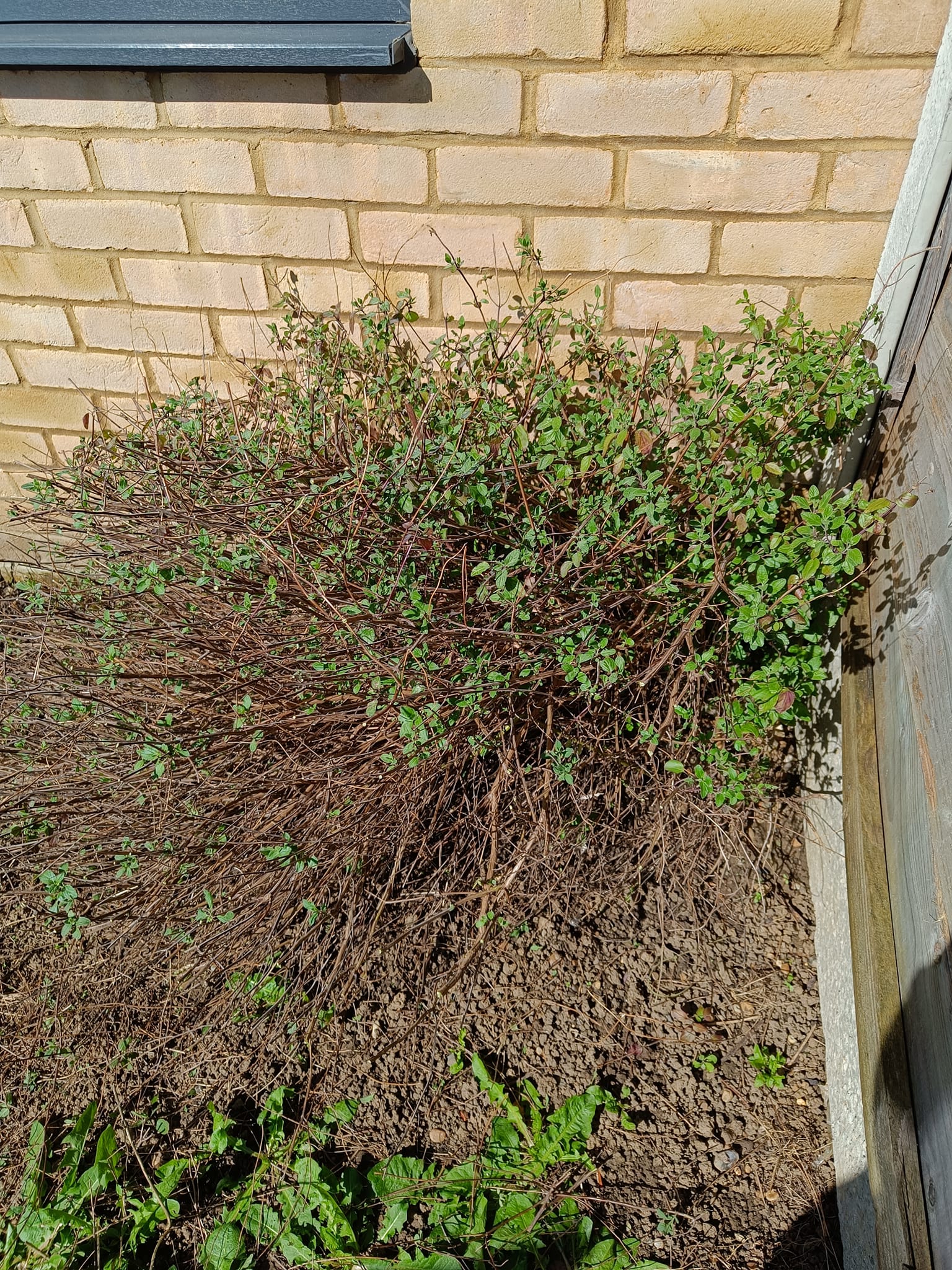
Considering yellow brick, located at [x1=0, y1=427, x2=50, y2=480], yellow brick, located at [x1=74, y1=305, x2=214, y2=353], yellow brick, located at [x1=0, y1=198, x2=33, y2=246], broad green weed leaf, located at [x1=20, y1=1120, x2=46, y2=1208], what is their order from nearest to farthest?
broad green weed leaf, located at [x1=20, y1=1120, x2=46, y2=1208] < yellow brick, located at [x1=0, y1=198, x2=33, y2=246] < yellow brick, located at [x1=74, y1=305, x2=214, y2=353] < yellow brick, located at [x1=0, y1=427, x2=50, y2=480]

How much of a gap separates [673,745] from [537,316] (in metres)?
1.09

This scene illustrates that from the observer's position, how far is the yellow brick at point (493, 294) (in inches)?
92.2

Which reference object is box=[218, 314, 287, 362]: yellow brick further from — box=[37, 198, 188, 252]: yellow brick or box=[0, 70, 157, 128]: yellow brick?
box=[0, 70, 157, 128]: yellow brick

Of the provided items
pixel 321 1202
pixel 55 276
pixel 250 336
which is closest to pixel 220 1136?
pixel 321 1202

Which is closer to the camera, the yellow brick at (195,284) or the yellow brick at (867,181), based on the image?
the yellow brick at (867,181)

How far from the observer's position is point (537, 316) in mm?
2115

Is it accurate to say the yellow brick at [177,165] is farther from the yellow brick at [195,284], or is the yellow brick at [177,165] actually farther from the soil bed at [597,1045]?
the soil bed at [597,1045]

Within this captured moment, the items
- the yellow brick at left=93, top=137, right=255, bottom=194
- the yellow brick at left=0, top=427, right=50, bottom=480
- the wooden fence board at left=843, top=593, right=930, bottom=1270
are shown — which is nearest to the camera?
the wooden fence board at left=843, top=593, right=930, bottom=1270

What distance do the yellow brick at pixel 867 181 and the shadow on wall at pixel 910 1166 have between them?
5.58 ft

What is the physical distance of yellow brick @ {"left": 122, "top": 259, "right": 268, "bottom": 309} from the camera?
251cm

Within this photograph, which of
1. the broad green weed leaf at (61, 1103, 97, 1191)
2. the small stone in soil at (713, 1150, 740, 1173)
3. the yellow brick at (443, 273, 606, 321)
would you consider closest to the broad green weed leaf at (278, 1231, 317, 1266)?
the broad green weed leaf at (61, 1103, 97, 1191)

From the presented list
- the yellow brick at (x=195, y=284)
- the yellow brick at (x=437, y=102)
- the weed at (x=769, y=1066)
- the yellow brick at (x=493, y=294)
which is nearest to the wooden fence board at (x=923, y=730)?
the weed at (x=769, y=1066)

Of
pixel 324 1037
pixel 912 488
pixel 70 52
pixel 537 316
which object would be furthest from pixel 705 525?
pixel 70 52

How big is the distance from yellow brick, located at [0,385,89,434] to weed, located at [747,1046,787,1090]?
9.14ft
